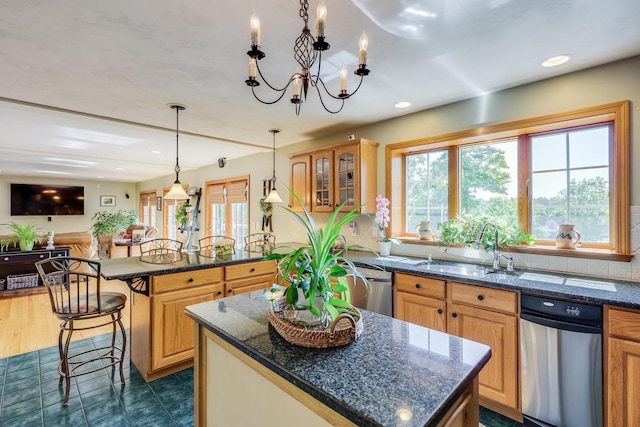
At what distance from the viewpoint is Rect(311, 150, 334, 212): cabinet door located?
139 inches

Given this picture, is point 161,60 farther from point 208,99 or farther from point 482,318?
point 482,318

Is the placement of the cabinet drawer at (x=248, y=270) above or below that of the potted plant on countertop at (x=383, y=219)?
below

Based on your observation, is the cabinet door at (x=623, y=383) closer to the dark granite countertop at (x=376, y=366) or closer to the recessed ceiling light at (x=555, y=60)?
the dark granite countertop at (x=376, y=366)

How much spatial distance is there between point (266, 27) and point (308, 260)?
1.36 meters

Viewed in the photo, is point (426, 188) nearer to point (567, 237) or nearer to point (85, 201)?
A: point (567, 237)

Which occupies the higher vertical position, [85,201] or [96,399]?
[85,201]

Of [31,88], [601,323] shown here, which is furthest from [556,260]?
[31,88]

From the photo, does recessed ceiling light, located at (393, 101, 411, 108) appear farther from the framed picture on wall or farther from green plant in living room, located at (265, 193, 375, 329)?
the framed picture on wall

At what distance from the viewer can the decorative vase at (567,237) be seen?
7.55 feet

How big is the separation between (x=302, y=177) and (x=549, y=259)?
266 cm

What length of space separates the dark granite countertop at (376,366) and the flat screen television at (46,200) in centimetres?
1048

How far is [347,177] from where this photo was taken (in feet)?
11.1

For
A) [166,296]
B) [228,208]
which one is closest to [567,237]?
[166,296]

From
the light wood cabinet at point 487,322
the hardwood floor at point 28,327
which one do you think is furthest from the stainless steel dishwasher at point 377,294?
the hardwood floor at point 28,327
